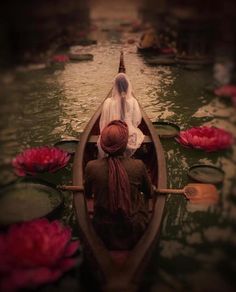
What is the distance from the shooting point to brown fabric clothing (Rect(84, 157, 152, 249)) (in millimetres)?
2896

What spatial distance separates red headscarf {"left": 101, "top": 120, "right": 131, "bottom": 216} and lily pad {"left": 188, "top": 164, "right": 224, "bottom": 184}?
6.88ft

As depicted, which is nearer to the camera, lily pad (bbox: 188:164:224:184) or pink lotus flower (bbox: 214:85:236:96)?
pink lotus flower (bbox: 214:85:236:96)

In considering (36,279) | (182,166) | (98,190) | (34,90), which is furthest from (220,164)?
(34,90)

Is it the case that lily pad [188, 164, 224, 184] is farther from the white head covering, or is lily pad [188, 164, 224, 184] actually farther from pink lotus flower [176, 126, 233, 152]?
the white head covering

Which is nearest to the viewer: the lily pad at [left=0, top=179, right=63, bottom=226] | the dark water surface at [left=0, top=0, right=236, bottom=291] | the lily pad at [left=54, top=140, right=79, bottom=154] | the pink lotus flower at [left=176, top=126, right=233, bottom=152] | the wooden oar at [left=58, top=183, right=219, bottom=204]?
the dark water surface at [left=0, top=0, right=236, bottom=291]

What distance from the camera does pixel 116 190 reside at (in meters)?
2.83

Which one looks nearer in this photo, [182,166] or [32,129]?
[182,166]

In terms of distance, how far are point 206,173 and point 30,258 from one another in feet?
9.95

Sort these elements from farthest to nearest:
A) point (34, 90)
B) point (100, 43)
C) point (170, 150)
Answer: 1. point (100, 43)
2. point (34, 90)
3. point (170, 150)

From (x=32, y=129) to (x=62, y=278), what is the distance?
4273 millimetres

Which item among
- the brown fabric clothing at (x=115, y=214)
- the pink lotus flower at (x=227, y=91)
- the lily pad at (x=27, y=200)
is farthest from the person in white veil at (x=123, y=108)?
the brown fabric clothing at (x=115, y=214)

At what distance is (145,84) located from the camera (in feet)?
32.2

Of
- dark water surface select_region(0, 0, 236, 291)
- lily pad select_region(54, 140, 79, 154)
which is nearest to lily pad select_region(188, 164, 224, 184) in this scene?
dark water surface select_region(0, 0, 236, 291)

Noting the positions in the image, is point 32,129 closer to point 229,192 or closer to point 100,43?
point 229,192
